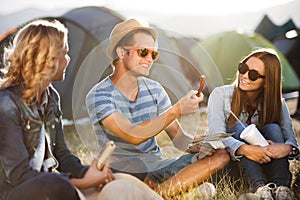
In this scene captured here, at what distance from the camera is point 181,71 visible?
9.68 feet

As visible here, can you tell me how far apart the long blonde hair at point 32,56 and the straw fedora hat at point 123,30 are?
25 centimetres

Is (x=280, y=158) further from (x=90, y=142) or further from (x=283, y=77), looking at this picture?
(x=90, y=142)

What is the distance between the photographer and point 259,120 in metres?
3.05

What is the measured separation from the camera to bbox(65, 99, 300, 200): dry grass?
2877 mm

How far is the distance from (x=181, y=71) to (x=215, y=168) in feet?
1.66

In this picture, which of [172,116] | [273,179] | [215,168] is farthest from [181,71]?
[273,179]

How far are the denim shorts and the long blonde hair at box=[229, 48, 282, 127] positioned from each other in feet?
0.94

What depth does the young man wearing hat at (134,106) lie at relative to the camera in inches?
110

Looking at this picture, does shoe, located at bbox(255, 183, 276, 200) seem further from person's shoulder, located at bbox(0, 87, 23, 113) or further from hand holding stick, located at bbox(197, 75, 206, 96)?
person's shoulder, located at bbox(0, 87, 23, 113)

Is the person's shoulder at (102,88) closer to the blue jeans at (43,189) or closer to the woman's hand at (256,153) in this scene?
the blue jeans at (43,189)

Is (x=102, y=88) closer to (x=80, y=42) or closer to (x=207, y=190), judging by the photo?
(x=80, y=42)

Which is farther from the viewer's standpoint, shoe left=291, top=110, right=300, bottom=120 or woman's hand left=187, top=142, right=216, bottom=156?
shoe left=291, top=110, right=300, bottom=120

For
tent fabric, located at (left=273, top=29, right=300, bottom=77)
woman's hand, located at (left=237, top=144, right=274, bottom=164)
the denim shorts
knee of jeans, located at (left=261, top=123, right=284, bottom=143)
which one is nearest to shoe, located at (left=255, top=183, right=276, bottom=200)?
woman's hand, located at (left=237, top=144, right=274, bottom=164)

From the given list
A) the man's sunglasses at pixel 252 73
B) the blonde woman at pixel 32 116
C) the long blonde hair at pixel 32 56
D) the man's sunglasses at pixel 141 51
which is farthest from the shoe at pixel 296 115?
the long blonde hair at pixel 32 56
